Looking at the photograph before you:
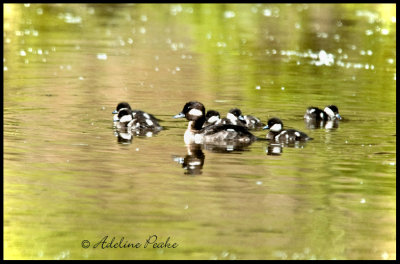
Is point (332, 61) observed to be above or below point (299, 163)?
above

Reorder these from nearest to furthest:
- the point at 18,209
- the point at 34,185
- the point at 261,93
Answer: the point at 18,209 < the point at 34,185 < the point at 261,93

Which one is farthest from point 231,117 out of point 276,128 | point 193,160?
point 193,160

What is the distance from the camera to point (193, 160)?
10758 mm

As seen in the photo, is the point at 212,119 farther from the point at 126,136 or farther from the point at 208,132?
the point at 126,136

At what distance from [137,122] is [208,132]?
1087 millimetres

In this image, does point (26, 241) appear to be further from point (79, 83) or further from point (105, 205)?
point (79, 83)

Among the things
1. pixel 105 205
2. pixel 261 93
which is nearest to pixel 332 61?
pixel 261 93

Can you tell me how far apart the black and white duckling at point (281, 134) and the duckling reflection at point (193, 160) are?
1021 millimetres

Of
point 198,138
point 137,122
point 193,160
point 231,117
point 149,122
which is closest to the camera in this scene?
point 193,160

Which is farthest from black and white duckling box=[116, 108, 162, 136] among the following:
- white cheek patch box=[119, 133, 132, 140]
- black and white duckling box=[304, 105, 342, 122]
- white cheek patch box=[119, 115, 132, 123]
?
black and white duckling box=[304, 105, 342, 122]

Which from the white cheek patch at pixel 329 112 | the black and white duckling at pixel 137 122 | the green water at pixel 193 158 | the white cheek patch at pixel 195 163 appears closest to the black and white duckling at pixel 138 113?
the black and white duckling at pixel 137 122

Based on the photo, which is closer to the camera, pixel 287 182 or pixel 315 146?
pixel 287 182

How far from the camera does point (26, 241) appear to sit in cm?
744

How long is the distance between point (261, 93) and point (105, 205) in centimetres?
824
